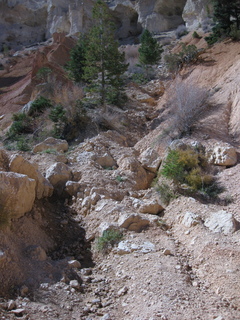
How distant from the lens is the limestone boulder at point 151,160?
30.2ft

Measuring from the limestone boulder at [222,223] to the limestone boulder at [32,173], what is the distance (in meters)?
3.59

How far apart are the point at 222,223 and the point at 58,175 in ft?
13.5

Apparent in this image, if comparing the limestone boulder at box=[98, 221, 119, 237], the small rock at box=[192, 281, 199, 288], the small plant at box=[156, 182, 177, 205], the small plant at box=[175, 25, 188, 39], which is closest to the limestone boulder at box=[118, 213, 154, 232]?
the limestone boulder at box=[98, 221, 119, 237]

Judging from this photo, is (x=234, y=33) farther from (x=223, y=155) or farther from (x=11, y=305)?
(x=11, y=305)

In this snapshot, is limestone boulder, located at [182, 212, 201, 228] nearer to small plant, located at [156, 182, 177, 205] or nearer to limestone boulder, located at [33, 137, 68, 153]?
small plant, located at [156, 182, 177, 205]

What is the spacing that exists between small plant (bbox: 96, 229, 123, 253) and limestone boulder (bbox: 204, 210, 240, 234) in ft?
5.79

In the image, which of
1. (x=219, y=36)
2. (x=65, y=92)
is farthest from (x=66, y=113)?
(x=219, y=36)

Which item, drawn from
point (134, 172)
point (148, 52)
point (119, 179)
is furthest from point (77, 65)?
point (119, 179)

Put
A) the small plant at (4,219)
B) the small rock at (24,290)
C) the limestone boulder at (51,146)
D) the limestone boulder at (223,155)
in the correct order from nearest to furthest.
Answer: the small rock at (24,290) → the small plant at (4,219) → the limestone boulder at (223,155) → the limestone boulder at (51,146)

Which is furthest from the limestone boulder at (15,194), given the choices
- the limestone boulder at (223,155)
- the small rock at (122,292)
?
the limestone boulder at (223,155)

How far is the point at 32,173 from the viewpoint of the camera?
6746 mm

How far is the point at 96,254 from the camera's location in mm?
5781

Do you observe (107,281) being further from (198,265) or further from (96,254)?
(198,265)

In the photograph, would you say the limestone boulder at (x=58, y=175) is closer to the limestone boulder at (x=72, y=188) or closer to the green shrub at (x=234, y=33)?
the limestone boulder at (x=72, y=188)
